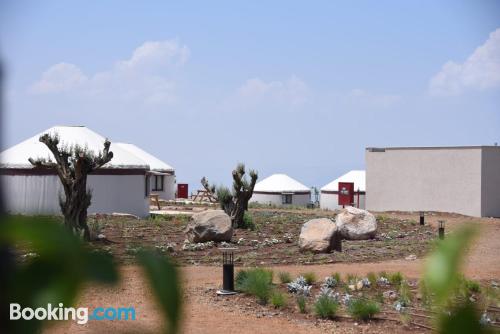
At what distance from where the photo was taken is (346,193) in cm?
3966

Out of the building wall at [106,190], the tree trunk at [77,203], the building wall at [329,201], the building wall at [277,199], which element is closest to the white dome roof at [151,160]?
the building wall at [277,199]

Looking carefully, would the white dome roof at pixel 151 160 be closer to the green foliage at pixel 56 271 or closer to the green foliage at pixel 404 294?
the green foliage at pixel 404 294

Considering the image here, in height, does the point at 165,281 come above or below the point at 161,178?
below

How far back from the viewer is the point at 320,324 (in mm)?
8398

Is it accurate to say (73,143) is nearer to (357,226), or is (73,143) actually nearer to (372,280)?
(357,226)

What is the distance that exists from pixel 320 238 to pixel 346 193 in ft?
79.0

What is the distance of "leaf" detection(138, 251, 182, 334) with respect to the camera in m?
0.48

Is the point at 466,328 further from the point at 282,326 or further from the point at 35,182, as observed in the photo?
the point at 35,182

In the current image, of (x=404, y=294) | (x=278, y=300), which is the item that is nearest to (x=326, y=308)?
(x=278, y=300)

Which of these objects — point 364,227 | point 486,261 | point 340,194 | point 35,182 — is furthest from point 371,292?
point 340,194

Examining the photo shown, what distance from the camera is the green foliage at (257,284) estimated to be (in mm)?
9586

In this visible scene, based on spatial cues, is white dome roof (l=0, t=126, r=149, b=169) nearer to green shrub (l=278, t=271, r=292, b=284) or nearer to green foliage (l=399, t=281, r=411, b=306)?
green shrub (l=278, t=271, r=292, b=284)

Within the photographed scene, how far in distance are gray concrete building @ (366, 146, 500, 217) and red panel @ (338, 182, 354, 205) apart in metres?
3.87

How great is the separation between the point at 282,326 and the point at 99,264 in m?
8.06
